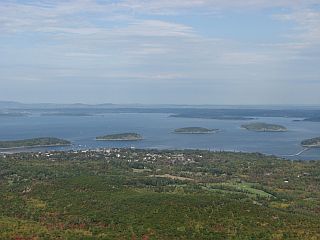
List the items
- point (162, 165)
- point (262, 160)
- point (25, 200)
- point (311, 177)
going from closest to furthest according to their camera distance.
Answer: point (25, 200) < point (311, 177) < point (162, 165) < point (262, 160)

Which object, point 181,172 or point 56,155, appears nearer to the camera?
point 181,172

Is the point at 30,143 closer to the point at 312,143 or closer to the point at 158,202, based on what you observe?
the point at 312,143

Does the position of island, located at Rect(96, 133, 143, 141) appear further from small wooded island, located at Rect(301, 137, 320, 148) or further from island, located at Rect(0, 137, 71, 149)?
small wooded island, located at Rect(301, 137, 320, 148)

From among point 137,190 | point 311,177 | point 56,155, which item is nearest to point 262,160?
point 311,177

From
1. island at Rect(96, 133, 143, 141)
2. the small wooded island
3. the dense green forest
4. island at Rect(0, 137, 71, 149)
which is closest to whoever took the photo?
the dense green forest

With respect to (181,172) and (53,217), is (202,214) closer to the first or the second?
(53,217)

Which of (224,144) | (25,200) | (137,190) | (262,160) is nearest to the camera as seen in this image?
(25,200)

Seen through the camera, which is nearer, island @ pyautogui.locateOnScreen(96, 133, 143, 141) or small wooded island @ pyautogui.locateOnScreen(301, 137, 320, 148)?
small wooded island @ pyautogui.locateOnScreen(301, 137, 320, 148)

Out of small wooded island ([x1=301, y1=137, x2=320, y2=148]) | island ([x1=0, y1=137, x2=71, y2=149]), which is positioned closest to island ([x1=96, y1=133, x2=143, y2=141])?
island ([x1=0, y1=137, x2=71, y2=149])

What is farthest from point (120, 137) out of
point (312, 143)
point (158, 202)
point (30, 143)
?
point (158, 202)
